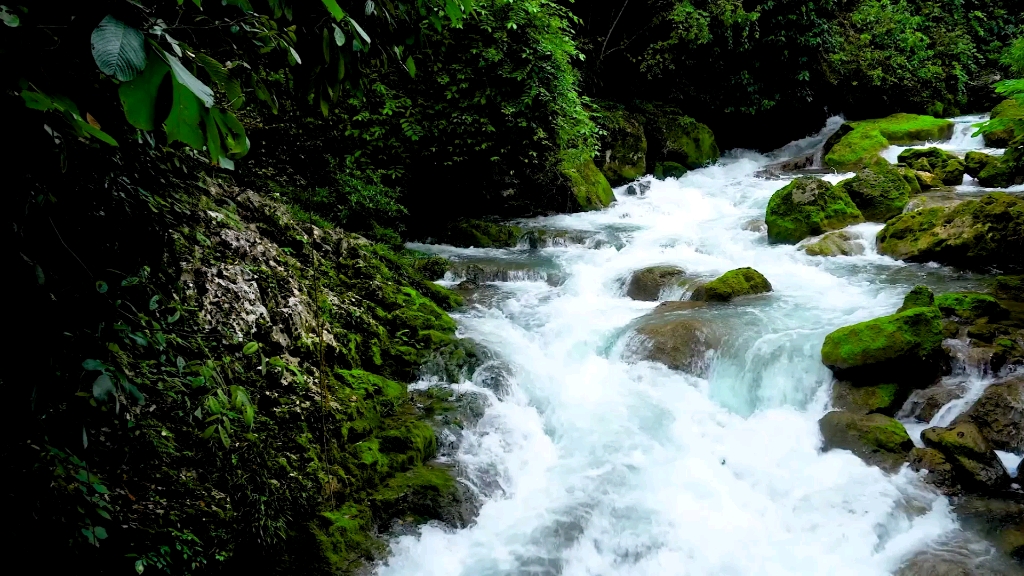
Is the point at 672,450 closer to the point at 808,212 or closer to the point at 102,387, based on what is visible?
the point at 102,387

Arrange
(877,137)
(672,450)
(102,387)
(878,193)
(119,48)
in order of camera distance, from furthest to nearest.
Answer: (877,137)
(878,193)
(672,450)
(102,387)
(119,48)

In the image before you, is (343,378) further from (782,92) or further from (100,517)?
(782,92)

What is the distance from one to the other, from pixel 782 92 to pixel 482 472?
57.7ft

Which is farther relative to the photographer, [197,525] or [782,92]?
[782,92]

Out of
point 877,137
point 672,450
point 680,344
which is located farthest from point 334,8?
point 877,137

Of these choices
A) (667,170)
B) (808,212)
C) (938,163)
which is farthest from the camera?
(667,170)

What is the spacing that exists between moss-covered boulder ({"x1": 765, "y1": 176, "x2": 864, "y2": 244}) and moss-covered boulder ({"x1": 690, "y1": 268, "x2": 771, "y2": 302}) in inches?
97.0

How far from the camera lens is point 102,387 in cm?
157

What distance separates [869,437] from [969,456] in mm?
698

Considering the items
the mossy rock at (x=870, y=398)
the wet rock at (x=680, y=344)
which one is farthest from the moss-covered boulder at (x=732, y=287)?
the mossy rock at (x=870, y=398)

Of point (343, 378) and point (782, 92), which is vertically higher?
point (782, 92)

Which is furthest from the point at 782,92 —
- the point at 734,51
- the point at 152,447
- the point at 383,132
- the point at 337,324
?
the point at 152,447

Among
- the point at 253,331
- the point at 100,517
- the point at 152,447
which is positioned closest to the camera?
the point at 100,517

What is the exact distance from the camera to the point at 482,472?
471 cm
